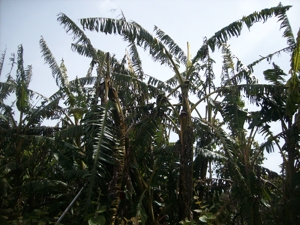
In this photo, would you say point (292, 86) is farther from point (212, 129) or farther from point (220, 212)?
point (220, 212)

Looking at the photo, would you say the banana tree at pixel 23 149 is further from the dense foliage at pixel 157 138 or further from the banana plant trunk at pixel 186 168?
the banana plant trunk at pixel 186 168

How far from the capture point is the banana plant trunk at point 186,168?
22.9 ft

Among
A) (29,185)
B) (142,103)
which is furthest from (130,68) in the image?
(29,185)

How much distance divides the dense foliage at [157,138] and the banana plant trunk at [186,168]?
22 mm

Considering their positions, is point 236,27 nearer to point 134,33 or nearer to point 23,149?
point 134,33

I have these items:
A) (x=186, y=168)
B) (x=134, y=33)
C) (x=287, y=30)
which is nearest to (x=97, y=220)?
(x=186, y=168)

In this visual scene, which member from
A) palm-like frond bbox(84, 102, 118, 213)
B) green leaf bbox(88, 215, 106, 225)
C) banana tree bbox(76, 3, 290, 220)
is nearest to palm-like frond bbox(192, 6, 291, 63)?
banana tree bbox(76, 3, 290, 220)

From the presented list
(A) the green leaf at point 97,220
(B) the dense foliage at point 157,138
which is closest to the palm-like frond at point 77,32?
(B) the dense foliage at point 157,138

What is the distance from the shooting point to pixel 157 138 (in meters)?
10.4

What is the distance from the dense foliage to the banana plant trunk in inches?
0.9

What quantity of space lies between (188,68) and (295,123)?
311cm

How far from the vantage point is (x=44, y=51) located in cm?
1143

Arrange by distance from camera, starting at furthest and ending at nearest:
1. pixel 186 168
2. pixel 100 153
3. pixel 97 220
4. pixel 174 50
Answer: pixel 174 50 → pixel 186 168 → pixel 100 153 → pixel 97 220

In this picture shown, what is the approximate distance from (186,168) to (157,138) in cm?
324
